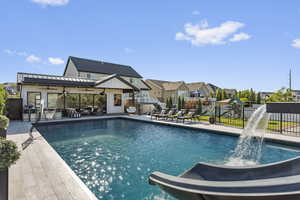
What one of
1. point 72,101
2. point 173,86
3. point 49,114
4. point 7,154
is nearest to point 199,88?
point 173,86

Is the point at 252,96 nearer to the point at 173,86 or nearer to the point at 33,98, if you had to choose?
the point at 173,86

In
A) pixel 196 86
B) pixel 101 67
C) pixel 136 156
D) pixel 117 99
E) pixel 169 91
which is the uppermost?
pixel 101 67

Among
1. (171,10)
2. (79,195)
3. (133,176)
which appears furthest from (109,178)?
(171,10)

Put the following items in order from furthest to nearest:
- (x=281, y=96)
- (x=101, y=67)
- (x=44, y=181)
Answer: (x=101, y=67), (x=281, y=96), (x=44, y=181)

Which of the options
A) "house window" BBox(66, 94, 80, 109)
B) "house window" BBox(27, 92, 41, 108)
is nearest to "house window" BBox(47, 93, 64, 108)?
"house window" BBox(66, 94, 80, 109)

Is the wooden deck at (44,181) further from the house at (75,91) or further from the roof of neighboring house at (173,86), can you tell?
the roof of neighboring house at (173,86)

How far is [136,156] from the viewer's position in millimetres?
5645

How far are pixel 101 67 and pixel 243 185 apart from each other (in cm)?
2690

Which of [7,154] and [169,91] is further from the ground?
[169,91]

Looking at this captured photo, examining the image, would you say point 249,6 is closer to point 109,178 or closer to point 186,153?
point 186,153

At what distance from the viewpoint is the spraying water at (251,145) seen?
4574 mm

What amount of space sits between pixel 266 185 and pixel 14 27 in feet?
52.5

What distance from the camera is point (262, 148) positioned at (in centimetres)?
655

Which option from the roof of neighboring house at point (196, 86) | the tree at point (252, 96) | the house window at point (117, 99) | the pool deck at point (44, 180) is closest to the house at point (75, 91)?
the house window at point (117, 99)
